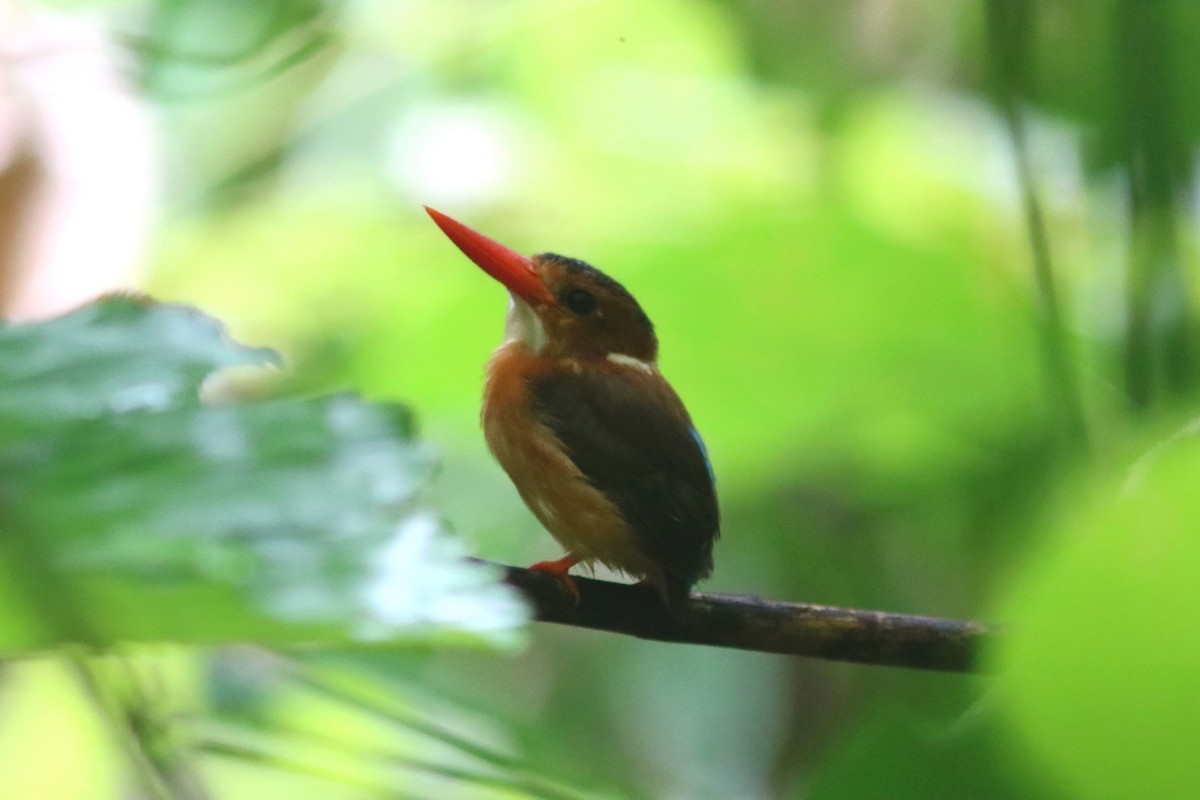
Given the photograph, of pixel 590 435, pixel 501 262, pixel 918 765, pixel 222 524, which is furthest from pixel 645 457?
pixel 222 524

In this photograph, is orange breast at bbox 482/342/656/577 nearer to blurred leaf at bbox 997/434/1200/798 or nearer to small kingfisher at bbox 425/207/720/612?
small kingfisher at bbox 425/207/720/612

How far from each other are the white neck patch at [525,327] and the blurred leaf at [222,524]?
99 cm

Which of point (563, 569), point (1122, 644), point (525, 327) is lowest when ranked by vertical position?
point (563, 569)

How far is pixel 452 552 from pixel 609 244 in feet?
3.35

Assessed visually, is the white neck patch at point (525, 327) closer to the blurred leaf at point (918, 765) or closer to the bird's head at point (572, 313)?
the bird's head at point (572, 313)

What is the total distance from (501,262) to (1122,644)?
1161 millimetres

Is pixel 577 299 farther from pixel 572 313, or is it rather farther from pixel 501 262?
pixel 501 262

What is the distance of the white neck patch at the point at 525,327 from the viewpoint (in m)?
1.54

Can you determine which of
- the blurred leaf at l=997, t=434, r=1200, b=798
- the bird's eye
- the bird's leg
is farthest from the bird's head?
the blurred leaf at l=997, t=434, r=1200, b=798

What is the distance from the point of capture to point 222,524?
1.38ft

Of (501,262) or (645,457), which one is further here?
(501,262)

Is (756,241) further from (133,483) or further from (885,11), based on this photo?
(885,11)

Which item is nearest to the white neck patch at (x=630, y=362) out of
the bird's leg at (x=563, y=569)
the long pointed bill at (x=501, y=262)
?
the long pointed bill at (x=501, y=262)

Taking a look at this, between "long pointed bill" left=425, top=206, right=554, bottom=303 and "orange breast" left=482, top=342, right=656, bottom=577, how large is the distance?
132 mm
